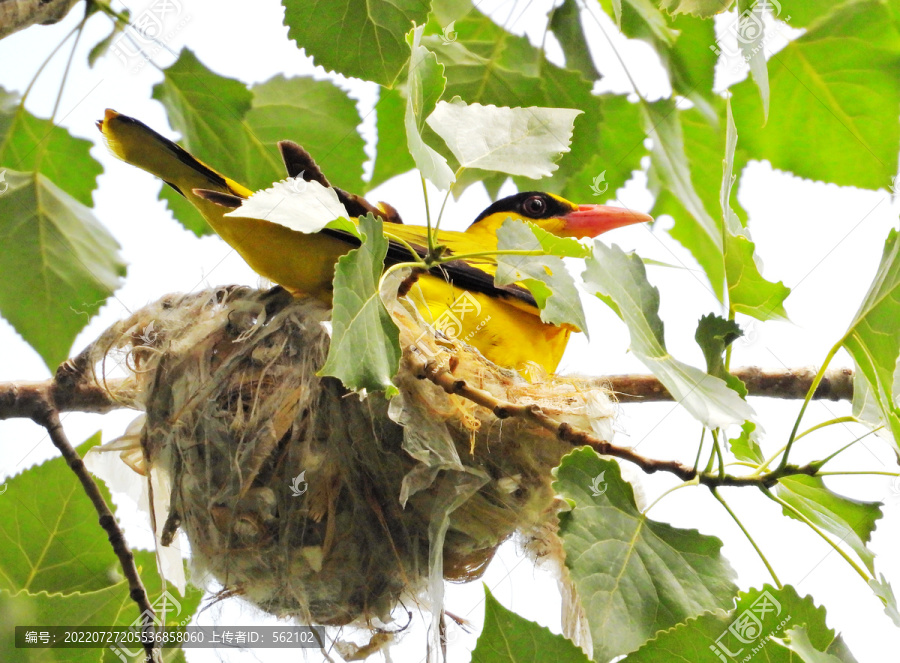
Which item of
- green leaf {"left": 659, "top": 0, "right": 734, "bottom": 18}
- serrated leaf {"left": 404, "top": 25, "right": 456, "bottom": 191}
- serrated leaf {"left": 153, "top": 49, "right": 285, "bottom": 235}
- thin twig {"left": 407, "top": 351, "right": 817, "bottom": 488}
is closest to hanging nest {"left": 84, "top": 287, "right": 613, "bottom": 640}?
thin twig {"left": 407, "top": 351, "right": 817, "bottom": 488}

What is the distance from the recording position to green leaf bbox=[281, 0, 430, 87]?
6.05 feet

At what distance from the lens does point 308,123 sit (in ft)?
8.49

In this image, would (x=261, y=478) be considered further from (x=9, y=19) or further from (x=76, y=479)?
(x=9, y=19)

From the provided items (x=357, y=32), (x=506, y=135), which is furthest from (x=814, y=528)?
(x=357, y=32)

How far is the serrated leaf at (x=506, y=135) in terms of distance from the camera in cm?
132

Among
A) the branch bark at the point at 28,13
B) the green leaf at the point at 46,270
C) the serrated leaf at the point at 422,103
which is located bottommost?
the green leaf at the point at 46,270

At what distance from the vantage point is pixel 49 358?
2.45m

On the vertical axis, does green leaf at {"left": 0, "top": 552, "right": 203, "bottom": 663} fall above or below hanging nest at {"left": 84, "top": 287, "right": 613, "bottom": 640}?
below

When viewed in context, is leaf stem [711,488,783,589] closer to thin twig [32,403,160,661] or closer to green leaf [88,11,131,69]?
thin twig [32,403,160,661]

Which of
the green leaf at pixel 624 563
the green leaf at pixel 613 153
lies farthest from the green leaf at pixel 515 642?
the green leaf at pixel 613 153

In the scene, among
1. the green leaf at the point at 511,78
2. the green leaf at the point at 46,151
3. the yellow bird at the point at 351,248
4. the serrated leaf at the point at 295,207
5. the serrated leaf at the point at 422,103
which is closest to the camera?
the serrated leaf at the point at 295,207

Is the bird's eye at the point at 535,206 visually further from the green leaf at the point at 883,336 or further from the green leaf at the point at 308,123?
the green leaf at the point at 883,336

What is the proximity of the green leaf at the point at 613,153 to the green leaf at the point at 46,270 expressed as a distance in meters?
1.50

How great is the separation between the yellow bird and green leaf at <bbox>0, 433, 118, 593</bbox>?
82 cm
